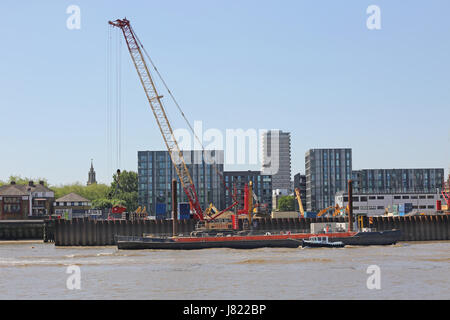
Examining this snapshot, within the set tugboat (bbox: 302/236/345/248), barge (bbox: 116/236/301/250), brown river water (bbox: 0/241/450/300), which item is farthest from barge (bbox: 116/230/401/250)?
brown river water (bbox: 0/241/450/300)

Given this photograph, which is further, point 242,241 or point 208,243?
point 208,243

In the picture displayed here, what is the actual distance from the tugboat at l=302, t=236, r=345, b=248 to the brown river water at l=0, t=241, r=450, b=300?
12.5 m

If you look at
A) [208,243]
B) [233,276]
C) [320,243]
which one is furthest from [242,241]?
[233,276]

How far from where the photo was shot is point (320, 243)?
106m

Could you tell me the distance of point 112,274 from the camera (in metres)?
67.2

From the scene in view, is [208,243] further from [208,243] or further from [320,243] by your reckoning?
[320,243]

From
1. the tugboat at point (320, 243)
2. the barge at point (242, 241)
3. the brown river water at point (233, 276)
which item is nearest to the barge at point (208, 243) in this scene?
the barge at point (242, 241)

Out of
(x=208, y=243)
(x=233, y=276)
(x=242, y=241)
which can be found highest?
(x=233, y=276)

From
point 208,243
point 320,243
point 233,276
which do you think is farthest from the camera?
point 208,243

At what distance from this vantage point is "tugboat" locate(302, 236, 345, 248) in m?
106

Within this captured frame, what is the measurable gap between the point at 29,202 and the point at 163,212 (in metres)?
54.2

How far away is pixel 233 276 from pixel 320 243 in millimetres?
44688
